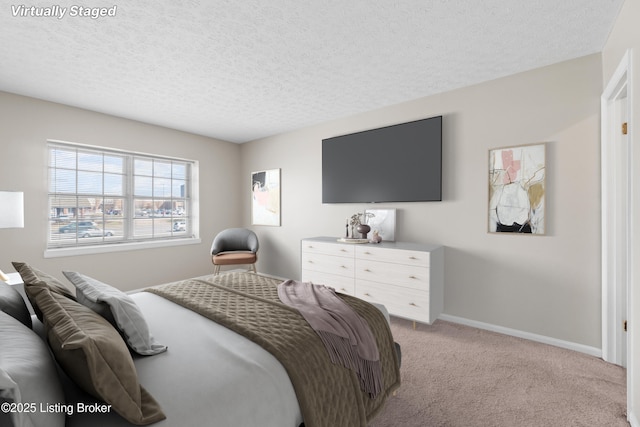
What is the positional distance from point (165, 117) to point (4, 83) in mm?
1515

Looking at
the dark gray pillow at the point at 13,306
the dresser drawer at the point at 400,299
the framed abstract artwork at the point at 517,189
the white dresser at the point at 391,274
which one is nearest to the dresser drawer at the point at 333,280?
the white dresser at the point at 391,274

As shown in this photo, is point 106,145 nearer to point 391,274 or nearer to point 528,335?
point 391,274

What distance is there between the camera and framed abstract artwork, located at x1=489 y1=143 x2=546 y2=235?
272 cm

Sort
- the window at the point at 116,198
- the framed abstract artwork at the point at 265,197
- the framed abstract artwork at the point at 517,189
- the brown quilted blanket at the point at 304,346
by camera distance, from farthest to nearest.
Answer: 1. the framed abstract artwork at the point at 265,197
2. the window at the point at 116,198
3. the framed abstract artwork at the point at 517,189
4. the brown quilted blanket at the point at 304,346

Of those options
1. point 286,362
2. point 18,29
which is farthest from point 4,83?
point 286,362

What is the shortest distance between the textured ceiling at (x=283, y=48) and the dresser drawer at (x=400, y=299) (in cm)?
214

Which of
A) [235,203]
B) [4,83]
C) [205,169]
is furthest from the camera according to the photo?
[235,203]

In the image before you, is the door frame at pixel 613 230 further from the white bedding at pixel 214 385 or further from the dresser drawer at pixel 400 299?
the white bedding at pixel 214 385

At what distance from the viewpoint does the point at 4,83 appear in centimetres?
299

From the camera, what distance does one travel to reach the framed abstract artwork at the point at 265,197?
5.03 m

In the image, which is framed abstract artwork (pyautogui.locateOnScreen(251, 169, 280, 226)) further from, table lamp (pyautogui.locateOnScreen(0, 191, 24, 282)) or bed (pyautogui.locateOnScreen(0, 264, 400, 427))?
bed (pyautogui.locateOnScreen(0, 264, 400, 427))

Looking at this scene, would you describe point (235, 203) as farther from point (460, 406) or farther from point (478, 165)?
point (460, 406)

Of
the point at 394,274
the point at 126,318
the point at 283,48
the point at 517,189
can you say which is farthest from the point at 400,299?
the point at 283,48

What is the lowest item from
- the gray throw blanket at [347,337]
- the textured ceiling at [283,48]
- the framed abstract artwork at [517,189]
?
the gray throw blanket at [347,337]
